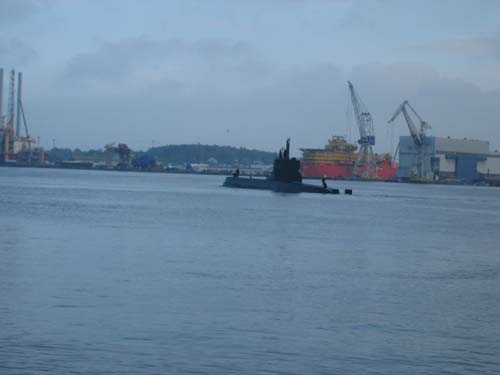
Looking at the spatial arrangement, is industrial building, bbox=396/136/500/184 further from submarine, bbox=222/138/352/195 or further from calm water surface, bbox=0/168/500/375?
calm water surface, bbox=0/168/500/375

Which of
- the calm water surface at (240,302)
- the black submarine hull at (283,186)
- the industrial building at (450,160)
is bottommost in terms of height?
the calm water surface at (240,302)

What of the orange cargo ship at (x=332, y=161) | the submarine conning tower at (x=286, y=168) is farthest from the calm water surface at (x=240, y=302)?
the orange cargo ship at (x=332, y=161)

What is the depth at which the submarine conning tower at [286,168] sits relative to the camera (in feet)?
204

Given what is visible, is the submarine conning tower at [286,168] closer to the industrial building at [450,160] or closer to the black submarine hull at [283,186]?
the black submarine hull at [283,186]

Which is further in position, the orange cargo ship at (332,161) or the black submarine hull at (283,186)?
the orange cargo ship at (332,161)

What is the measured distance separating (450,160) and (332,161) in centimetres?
1950

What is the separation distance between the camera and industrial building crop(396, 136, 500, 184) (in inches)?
5032

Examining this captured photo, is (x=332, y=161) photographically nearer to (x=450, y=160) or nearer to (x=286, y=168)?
(x=450, y=160)

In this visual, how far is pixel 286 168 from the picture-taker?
62.8 m

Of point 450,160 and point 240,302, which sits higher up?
point 450,160

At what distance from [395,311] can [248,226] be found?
17792 mm

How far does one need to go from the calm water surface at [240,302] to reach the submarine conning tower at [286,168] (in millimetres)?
32727

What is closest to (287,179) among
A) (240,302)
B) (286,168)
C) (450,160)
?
(286,168)

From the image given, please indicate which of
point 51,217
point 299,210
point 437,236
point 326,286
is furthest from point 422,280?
point 299,210
